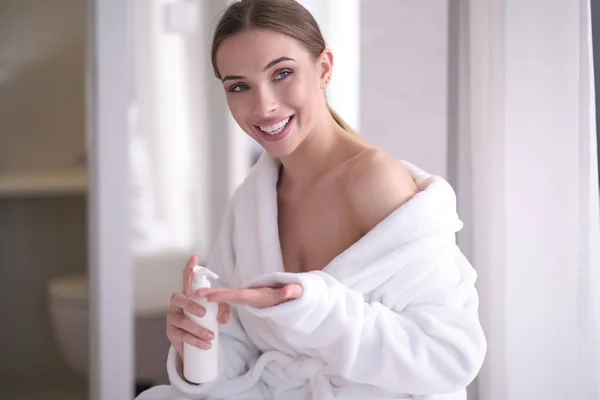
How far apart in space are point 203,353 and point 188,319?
5cm

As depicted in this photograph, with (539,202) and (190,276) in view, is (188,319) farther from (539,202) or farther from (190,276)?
(539,202)

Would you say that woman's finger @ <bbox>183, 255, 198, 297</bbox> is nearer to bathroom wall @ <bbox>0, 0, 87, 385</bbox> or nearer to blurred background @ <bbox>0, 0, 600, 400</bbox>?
blurred background @ <bbox>0, 0, 600, 400</bbox>

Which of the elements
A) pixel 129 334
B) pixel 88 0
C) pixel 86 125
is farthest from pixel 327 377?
pixel 88 0

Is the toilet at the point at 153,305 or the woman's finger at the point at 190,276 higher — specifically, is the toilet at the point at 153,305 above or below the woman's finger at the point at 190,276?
below

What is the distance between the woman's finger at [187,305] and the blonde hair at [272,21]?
15.1 inches

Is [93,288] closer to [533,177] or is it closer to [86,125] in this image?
[86,125]

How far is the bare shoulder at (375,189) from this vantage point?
1044mm

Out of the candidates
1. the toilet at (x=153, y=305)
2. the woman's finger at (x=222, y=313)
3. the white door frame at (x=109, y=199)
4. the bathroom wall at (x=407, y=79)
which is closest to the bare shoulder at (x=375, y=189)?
the woman's finger at (x=222, y=313)

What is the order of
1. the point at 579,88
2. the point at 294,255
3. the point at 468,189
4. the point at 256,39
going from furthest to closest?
the point at 468,189, the point at 579,88, the point at 294,255, the point at 256,39

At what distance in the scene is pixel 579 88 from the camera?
4.22 feet

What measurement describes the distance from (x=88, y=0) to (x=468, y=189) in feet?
3.41

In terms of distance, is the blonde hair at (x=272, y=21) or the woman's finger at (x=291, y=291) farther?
the blonde hair at (x=272, y=21)

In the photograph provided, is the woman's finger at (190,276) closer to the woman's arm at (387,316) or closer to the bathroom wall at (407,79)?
the woman's arm at (387,316)

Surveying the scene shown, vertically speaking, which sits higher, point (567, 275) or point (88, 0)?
point (88, 0)
